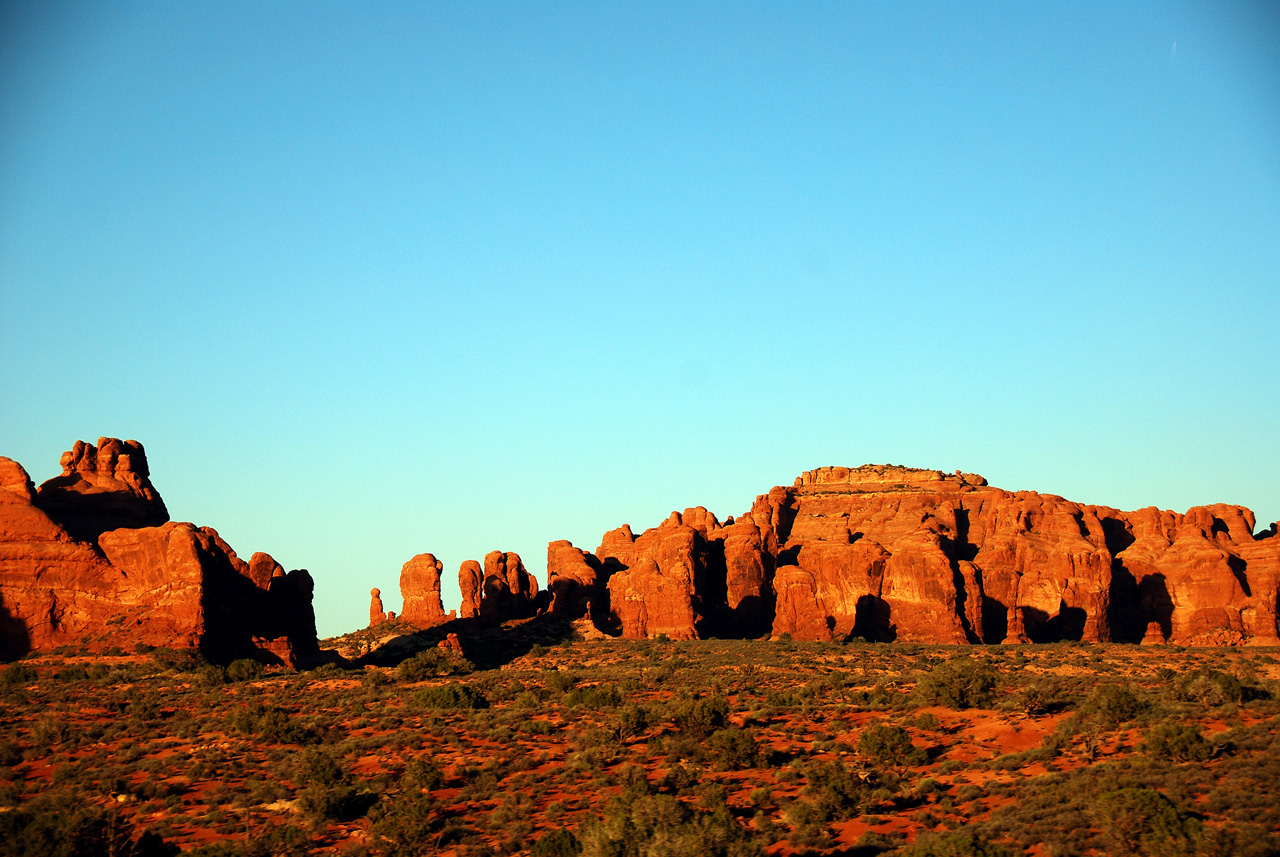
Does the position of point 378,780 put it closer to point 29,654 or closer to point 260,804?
point 260,804

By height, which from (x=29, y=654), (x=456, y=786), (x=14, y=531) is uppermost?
(x=14, y=531)

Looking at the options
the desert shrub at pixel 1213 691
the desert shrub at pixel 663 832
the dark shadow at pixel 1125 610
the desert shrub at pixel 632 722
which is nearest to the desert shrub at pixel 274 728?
the desert shrub at pixel 632 722

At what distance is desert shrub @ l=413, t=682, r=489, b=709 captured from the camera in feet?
194

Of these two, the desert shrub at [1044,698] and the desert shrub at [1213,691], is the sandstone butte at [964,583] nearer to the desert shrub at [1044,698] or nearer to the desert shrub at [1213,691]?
the desert shrub at [1044,698]

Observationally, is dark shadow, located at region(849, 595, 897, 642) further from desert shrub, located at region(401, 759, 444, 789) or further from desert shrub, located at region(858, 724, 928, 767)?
desert shrub, located at region(401, 759, 444, 789)

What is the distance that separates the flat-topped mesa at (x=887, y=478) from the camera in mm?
145375

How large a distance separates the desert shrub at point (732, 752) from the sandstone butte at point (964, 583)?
46.4 meters

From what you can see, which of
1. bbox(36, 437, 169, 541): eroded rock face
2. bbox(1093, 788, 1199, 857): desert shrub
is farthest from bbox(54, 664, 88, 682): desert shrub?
bbox(1093, 788, 1199, 857): desert shrub

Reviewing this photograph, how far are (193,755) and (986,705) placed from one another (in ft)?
121

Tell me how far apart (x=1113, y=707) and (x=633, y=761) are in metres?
20.8

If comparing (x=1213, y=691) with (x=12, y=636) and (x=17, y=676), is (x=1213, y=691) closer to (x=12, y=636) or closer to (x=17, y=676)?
(x=17, y=676)

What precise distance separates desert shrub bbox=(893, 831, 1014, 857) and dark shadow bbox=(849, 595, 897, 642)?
193ft

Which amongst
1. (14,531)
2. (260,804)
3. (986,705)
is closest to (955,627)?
(986,705)

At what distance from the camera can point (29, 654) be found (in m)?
69.9
